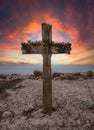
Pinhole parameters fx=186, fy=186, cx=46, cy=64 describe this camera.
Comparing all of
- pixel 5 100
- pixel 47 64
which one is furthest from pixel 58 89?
pixel 47 64

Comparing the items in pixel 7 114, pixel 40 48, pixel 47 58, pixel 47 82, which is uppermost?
pixel 40 48

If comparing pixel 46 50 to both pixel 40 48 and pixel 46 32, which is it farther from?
pixel 46 32

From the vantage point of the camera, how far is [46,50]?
895 centimetres

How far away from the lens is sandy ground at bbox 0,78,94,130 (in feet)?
27.2

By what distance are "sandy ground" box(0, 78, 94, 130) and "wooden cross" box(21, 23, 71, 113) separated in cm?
76

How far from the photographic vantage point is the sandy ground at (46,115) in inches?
327

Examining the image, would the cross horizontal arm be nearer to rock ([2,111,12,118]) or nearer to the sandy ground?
the sandy ground

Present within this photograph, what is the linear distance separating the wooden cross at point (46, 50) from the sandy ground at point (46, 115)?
0.76m

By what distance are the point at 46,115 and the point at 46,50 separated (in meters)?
3.14

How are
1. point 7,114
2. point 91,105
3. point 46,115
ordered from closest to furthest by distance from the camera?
point 46,115 → point 91,105 → point 7,114

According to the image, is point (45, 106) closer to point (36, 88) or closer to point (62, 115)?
point (62, 115)

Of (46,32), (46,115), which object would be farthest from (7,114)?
(46,32)

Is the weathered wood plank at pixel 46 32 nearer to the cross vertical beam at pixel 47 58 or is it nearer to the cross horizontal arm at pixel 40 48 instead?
the cross vertical beam at pixel 47 58

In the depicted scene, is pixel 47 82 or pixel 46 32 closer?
pixel 46 32
